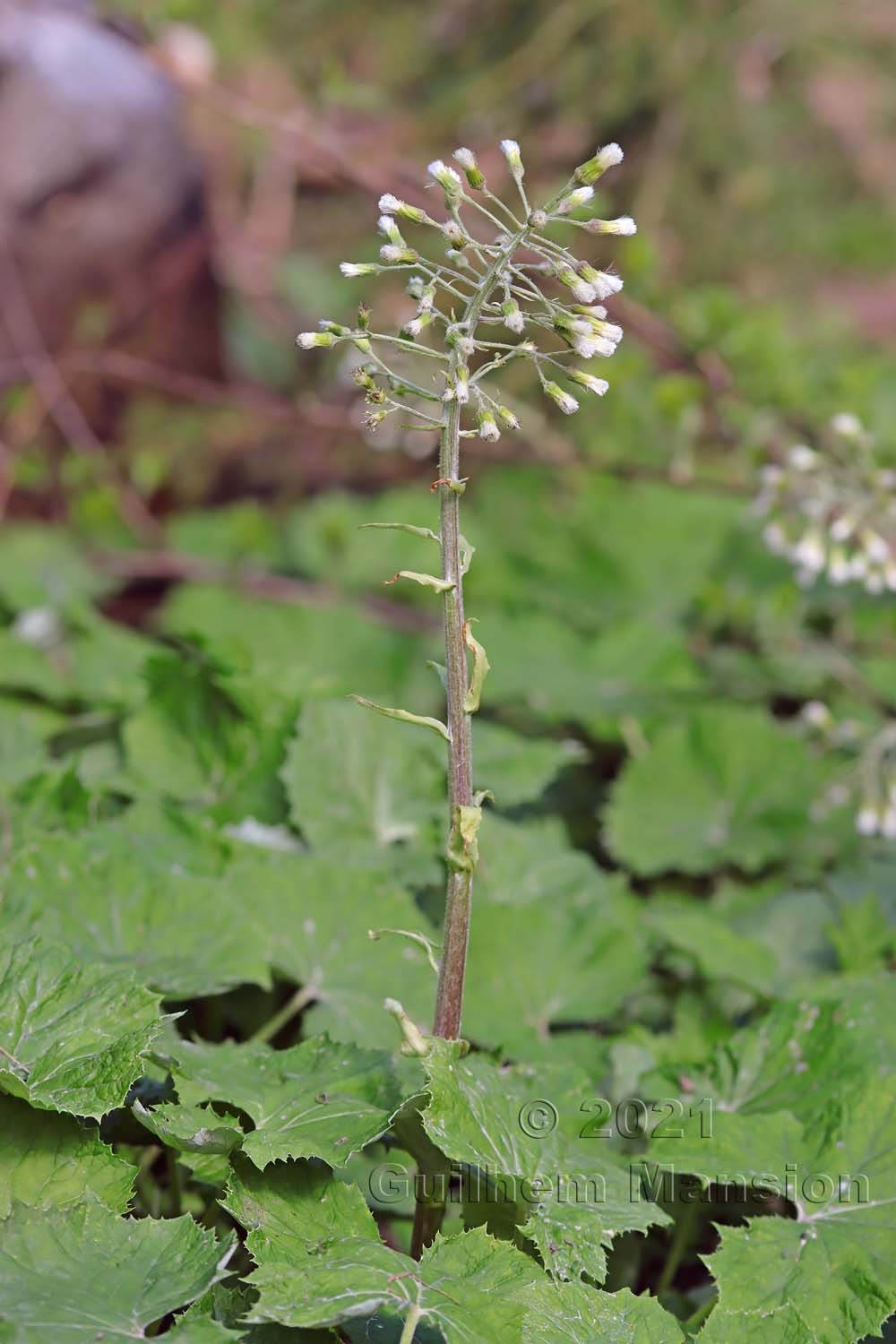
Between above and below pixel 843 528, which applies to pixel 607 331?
below

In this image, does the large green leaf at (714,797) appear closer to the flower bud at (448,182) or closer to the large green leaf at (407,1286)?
the large green leaf at (407,1286)

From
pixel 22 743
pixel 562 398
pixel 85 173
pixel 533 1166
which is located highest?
pixel 85 173

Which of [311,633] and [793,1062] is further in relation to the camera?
[311,633]

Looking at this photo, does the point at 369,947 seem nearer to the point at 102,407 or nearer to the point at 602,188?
the point at 102,407

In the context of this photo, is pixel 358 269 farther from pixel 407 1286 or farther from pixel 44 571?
pixel 44 571

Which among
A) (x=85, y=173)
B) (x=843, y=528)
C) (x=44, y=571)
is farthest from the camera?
(x=85, y=173)

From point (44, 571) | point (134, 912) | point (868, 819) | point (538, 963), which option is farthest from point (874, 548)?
point (44, 571)

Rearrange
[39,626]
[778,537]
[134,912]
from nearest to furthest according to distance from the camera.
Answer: [134,912] → [778,537] → [39,626]

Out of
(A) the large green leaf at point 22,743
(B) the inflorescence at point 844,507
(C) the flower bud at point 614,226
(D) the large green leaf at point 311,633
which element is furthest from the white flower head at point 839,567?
(A) the large green leaf at point 22,743
